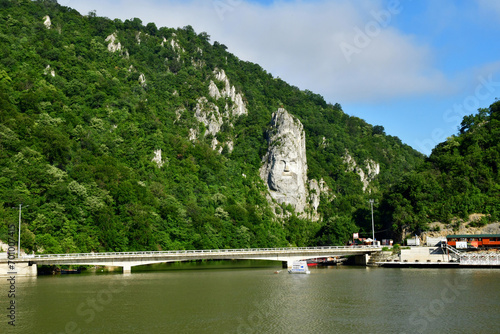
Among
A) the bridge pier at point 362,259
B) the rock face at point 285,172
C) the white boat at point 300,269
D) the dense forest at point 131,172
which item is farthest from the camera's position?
the rock face at point 285,172

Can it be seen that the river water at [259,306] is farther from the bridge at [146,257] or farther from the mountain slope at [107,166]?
the mountain slope at [107,166]

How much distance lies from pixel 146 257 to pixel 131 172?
47.5 m

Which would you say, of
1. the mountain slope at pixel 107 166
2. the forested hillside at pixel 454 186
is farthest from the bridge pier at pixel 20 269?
the forested hillside at pixel 454 186

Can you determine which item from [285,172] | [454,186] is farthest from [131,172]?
[454,186]

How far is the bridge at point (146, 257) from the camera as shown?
272ft

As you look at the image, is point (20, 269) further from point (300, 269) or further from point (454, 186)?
point (454, 186)

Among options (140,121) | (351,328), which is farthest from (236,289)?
(140,121)

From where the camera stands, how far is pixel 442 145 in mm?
150125

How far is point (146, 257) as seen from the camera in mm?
92000

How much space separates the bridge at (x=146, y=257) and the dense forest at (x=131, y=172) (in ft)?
24.5

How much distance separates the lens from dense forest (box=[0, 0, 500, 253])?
342 ft

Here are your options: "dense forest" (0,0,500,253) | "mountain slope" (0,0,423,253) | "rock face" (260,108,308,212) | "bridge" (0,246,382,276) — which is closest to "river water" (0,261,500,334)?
"bridge" (0,246,382,276)

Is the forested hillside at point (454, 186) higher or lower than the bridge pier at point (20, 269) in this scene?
higher

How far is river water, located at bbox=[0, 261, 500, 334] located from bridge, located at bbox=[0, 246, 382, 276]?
11593 millimetres
